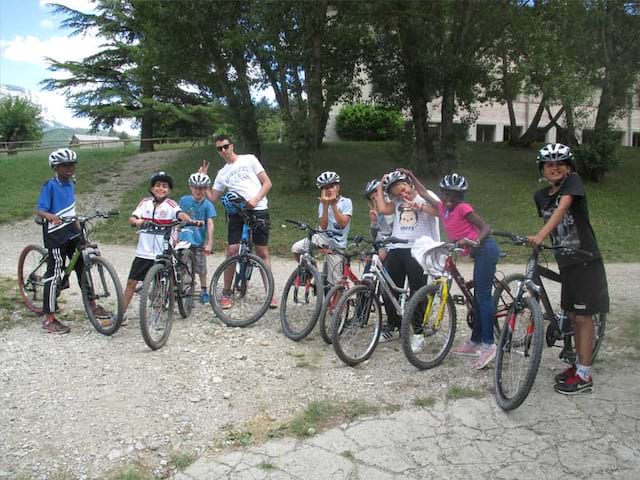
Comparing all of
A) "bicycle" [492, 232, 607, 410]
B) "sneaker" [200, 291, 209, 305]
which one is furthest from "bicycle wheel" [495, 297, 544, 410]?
"sneaker" [200, 291, 209, 305]

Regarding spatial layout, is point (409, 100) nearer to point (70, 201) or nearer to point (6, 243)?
point (6, 243)

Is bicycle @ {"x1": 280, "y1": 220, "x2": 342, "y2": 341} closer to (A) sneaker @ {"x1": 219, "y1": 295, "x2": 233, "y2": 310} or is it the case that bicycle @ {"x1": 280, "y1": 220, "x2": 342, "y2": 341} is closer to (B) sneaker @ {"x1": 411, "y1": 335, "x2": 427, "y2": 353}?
(A) sneaker @ {"x1": 219, "y1": 295, "x2": 233, "y2": 310}

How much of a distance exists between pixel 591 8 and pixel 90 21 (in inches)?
974

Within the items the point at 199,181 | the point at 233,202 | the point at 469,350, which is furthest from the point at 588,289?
the point at 199,181

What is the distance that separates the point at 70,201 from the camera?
6016 mm

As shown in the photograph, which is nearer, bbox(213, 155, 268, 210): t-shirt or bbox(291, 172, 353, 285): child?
bbox(291, 172, 353, 285): child

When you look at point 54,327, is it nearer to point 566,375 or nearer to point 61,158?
point 61,158

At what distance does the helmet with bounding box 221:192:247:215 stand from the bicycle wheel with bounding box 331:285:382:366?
1859 millimetres

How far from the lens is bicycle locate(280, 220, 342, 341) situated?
5.55 meters

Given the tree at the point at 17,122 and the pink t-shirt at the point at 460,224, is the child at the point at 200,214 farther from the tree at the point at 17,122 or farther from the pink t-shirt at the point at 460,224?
the tree at the point at 17,122

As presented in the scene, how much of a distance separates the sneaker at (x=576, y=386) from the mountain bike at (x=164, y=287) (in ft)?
11.3

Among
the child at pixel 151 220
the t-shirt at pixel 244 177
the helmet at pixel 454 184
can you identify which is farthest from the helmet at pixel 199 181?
the helmet at pixel 454 184

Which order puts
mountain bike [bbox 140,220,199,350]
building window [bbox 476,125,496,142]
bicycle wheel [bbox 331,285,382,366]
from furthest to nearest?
1. building window [bbox 476,125,496,142]
2. mountain bike [bbox 140,220,199,350]
3. bicycle wheel [bbox 331,285,382,366]

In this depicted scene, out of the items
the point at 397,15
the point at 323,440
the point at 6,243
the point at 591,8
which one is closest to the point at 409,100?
the point at 397,15
